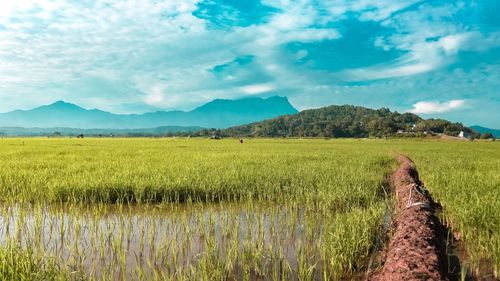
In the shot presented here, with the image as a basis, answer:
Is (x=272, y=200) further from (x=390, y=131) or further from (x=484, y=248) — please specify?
(x=390, y=131)

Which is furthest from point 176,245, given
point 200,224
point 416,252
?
point 416,252

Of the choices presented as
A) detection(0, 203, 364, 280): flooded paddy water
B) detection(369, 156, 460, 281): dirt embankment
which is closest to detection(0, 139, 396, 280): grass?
detection(0, 203, 364, 280): flooded paddy water

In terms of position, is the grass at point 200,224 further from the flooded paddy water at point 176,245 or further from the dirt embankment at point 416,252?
the dirt embankment at point 416,252

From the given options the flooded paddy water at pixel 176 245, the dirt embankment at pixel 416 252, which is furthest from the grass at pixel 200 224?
the dirt embankment at pixel 416 252

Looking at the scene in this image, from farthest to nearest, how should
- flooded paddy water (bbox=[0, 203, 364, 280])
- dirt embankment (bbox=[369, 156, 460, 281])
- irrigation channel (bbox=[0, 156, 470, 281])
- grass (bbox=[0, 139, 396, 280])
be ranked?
grass (bbox=[0, 139, 396, 280])
flooded paddy water (bbox=[0, 203, 364, 280])
irrigation channel (bbox=[0, 156, 470, 281])
dirt embankment (bbox=[369, 156, 460, 281])

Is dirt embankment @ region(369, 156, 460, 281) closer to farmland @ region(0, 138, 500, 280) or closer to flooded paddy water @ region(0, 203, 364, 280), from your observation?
farmland @ region(0, 138, 500, 280)

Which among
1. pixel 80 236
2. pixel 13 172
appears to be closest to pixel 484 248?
pixel 80 236

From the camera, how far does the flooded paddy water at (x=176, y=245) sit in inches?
172

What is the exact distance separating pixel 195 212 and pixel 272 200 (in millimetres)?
2150

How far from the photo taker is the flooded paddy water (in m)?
4.36

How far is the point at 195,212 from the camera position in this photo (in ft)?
24.5

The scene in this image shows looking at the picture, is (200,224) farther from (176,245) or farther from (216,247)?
(216,247)

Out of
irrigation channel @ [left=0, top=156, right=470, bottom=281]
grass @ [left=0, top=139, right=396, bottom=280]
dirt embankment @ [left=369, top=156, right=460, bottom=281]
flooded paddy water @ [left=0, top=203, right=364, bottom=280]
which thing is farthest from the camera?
grass @ [left=0, top=139, right=396, bottom=280]

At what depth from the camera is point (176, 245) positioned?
5301 mm
